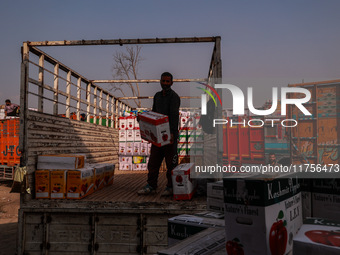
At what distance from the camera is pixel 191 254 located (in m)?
1.73

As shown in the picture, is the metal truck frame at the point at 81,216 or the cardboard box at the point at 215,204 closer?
the cardboard box at the point at 215,204

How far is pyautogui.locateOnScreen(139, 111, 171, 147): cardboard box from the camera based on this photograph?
15.5 feet

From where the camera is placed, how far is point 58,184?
5160 mm

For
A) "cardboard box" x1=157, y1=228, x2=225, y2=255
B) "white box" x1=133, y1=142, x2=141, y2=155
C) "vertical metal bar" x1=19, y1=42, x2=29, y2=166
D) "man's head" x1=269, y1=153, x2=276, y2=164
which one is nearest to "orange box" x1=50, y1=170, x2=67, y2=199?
"vertical metal bar" x1=19, y1=42, x2=29, y2=166

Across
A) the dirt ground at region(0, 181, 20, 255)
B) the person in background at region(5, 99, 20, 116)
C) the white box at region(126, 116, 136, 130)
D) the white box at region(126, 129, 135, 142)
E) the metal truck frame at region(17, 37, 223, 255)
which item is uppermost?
the person in background at region(5, 99, 20, 116)

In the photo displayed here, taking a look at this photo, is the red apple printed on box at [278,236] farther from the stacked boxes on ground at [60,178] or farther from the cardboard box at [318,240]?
the stacked boxes on ground at [60,178]

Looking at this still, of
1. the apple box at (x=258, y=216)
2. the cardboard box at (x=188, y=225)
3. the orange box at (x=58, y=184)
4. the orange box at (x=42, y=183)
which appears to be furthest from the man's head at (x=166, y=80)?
the apple box at (x=258, y=216)

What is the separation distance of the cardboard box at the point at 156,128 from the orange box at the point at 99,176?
1821 mm

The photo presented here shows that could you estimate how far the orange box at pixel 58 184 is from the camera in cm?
512

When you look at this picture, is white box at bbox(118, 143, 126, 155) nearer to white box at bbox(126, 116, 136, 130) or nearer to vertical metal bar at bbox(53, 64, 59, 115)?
white box at bbox(126, 116, 136, 130)

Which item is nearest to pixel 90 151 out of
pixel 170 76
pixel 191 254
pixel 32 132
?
pixel 32 132

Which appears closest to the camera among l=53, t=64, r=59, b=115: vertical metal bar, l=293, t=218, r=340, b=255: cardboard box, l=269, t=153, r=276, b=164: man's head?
l=293, t=218, r=340, b=255: cardboard box

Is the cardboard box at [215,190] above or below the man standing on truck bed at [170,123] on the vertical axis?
below

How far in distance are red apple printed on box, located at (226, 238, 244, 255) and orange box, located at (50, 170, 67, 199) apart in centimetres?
430
